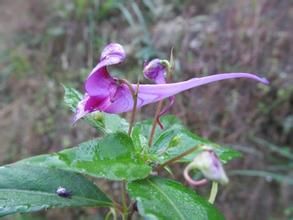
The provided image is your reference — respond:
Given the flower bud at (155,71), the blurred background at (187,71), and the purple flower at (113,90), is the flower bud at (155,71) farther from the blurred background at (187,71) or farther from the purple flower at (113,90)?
the blurred background at (187,71)

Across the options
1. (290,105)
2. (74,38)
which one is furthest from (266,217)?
(74,38)

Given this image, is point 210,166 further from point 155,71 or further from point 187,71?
point 187,71

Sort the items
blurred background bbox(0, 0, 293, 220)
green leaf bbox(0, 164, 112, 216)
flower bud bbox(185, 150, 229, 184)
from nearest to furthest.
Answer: flower bud bbox(185, 150, 229, 184), green leaf bbox(0, 164, 112, 216), blurred background bbox(0, 0, 293, 220)

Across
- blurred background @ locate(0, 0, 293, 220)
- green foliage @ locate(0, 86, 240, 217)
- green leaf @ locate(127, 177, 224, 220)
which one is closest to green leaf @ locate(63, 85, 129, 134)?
green foliage @ locate(0, 86, 240, 217)

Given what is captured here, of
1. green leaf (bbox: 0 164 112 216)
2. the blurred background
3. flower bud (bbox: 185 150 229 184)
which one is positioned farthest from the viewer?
the blurred background

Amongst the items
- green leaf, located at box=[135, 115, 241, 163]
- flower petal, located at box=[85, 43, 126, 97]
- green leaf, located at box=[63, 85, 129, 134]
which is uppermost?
flower petal, located at box=[85, 43, 126, 97]

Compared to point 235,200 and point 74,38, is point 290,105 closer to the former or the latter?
point 235,200

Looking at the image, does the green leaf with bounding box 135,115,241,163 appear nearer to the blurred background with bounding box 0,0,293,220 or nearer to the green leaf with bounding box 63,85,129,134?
the green leaf with bounding box 63,85,129,134
